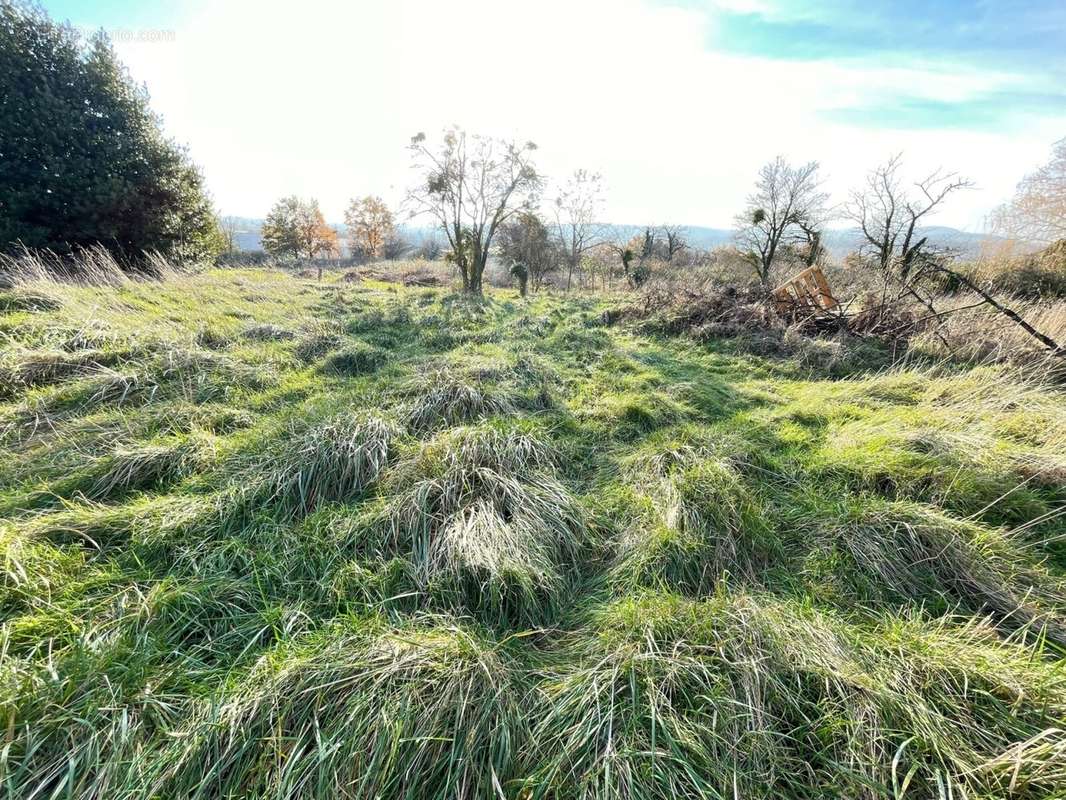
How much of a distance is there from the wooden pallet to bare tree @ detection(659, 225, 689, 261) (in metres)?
22.9

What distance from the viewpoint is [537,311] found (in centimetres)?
1235

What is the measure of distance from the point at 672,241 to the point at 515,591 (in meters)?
33.3

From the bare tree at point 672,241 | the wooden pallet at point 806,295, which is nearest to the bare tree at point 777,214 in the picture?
the bare tree at point 672,241

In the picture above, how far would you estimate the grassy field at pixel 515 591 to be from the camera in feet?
4.53

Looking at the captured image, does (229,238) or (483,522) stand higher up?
(229,238)

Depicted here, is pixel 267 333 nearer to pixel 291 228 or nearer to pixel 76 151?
pixel 76 151

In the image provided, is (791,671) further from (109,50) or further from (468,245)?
(468,245)

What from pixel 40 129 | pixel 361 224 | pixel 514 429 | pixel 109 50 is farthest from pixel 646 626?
pixel 361 224

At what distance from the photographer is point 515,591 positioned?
217 centimetres

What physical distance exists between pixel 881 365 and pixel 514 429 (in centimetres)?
614

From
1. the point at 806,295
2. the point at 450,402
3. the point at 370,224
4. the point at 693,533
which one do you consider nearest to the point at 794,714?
the point at 693,533

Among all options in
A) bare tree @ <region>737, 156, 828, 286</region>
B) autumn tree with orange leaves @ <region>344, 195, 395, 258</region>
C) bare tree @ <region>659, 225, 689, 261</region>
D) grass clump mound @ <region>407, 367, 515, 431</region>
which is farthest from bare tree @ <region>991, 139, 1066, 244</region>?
autumn tree with orange leaves @ <region>344, 195, 395, 258</region>

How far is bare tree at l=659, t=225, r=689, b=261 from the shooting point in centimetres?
3098

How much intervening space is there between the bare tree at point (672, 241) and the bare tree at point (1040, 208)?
16514 mm
